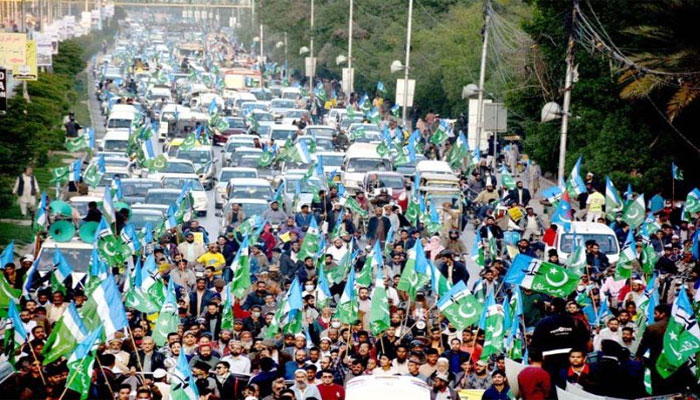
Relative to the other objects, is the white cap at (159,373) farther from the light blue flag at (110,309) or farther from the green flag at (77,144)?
the green flag at (77,144)

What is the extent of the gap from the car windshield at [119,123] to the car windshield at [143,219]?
77.4 ft

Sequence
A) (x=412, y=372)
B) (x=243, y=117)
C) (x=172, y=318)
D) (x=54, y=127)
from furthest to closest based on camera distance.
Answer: (x=243, y=117) < (x=54, y=127) < (x=172, y=318) < (x=412, y=372)

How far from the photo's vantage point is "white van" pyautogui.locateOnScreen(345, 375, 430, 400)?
14250mm

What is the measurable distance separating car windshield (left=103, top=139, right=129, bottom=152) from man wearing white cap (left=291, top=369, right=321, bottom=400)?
3092 cm

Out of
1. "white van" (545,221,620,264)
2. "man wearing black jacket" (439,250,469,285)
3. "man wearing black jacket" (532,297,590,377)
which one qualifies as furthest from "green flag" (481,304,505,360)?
"white van" (545,221,620,264)

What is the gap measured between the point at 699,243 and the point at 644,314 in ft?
20.5

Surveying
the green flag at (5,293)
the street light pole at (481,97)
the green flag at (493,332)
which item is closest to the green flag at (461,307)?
the green flag at (493,332)

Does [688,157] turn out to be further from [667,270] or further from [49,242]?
[49,242]

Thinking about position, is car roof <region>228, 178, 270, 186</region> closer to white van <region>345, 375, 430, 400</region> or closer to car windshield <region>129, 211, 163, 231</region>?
car windshield <region>129, 211, 163, 231</region>

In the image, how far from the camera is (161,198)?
110 ft

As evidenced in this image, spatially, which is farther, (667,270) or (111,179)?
(111,179)

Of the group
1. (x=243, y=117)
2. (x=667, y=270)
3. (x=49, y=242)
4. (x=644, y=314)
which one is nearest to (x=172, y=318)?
(x=644, y=314)

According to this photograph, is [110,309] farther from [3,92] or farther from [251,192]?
[3,92]

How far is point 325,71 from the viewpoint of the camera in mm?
94875
